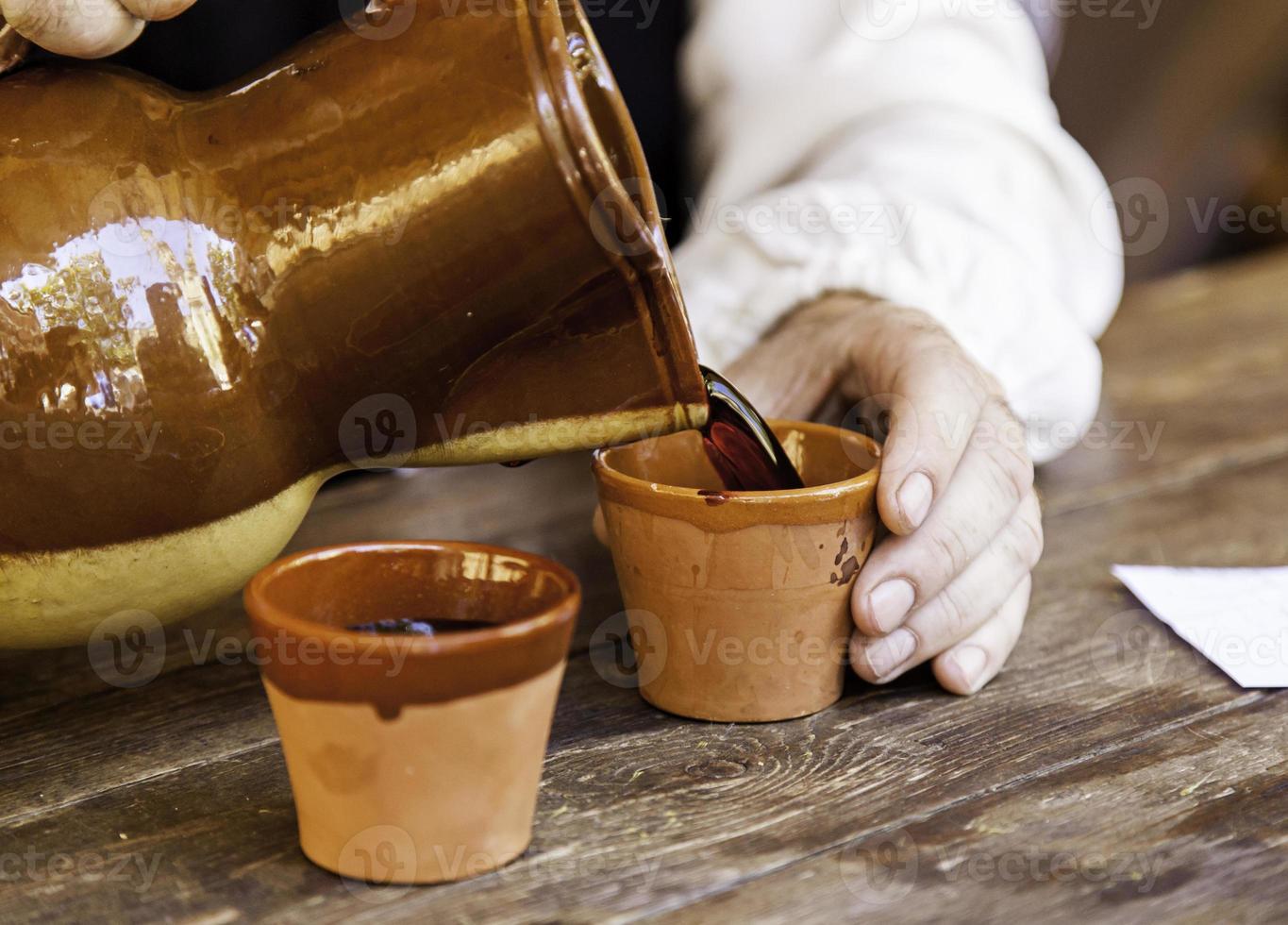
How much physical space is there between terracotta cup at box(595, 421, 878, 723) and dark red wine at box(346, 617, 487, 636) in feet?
0.37

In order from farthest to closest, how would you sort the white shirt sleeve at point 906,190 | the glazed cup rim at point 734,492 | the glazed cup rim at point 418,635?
the white shirt sleeve at point 906,190, the glazed cup rim at point 734,492, the glazed cup rim at point 418,635

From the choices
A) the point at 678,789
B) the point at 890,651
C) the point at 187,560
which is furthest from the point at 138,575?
the point at 890,651

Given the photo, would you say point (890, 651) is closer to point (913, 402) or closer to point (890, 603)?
point (890, 603)

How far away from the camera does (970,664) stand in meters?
0.65

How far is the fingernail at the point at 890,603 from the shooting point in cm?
62

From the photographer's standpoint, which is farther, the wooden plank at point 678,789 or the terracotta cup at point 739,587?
the terracotta cup at point 739,587

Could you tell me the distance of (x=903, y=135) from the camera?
950mm

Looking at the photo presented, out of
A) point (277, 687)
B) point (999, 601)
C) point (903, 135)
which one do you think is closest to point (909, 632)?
point (999, 601)

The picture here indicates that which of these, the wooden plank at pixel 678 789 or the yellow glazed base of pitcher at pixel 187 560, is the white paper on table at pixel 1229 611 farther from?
the yellow glazed base of pitcher at pixel 187 560

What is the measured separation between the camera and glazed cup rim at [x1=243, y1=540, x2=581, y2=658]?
0.44m

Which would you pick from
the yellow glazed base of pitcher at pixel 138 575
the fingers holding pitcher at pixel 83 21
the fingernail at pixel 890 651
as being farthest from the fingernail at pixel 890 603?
the fingers holding pitcher at pixel 83 21

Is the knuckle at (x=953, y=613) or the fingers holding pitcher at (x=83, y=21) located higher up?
the fingers holding pitcher at (x=83, y=21)

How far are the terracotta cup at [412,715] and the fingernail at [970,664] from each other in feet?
0.80

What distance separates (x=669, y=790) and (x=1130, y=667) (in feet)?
0.90
